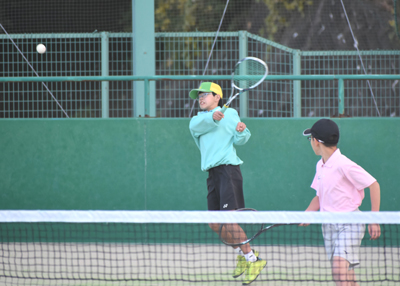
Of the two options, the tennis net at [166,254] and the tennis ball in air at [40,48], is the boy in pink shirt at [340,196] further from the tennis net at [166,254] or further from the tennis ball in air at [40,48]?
the tennis ball in air at [40,48]

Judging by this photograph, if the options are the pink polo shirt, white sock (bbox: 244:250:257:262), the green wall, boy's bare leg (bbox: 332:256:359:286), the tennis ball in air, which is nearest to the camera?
boy's bare leg (bbox: 332:256:359:286)

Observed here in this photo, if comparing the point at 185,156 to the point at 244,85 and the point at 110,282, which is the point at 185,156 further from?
the point at 110,282

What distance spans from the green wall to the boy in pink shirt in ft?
7.94

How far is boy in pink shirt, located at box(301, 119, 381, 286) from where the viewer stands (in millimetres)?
3004

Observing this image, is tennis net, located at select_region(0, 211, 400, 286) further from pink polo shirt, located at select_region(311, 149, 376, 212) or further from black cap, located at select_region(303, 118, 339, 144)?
black cap, located at select_region(303, 118, 339, 144)

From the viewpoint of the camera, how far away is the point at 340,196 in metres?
3.15

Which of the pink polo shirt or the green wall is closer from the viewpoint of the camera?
the pink polo shirt

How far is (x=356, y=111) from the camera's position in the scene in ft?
24.2

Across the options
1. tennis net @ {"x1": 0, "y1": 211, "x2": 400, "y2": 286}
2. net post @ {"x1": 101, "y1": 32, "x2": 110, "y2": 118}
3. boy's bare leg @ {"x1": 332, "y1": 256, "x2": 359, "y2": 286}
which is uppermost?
net post @ {"x1": 101, "y1": 32, "x2": 110, "y2": 118}

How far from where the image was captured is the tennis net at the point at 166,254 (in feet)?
10.4

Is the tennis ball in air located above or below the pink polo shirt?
above

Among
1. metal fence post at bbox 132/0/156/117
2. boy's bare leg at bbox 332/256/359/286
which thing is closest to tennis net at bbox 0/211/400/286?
boy's bare leg at bbox 332/256/359/286

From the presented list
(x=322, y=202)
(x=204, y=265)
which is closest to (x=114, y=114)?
(x=204, y=265)

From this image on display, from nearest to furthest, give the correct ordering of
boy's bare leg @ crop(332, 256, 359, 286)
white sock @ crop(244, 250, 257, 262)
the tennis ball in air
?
boy's bare leg @ crop(332, 256, 359, 286), white sock @ crop(244, 250, 257, 262), the tennis ball in air
